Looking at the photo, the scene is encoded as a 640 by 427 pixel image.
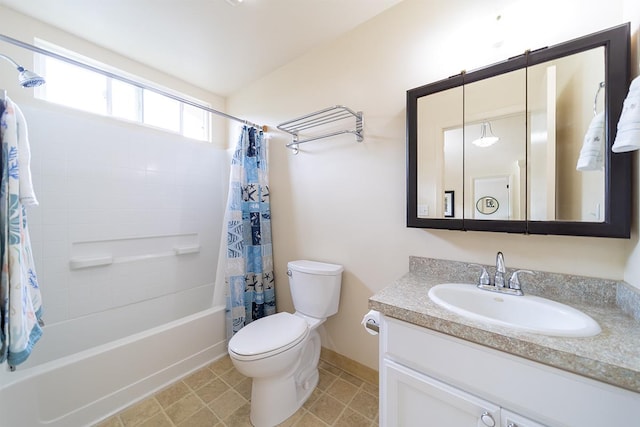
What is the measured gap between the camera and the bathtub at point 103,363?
1.14 m

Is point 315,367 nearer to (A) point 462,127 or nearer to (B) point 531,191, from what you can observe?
(B) point 531,191

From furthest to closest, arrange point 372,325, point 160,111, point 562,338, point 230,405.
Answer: point 160,111 → point 230,405 → point 372,325 → point 562,338

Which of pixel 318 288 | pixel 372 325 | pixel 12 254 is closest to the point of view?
pixel 12 254

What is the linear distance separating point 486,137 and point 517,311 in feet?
2.60

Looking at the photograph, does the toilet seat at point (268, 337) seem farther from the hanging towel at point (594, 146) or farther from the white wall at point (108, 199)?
the hanging towel at point (594, 146)

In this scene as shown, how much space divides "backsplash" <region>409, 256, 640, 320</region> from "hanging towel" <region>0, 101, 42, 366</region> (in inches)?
70.6

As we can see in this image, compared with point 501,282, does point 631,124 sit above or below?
above

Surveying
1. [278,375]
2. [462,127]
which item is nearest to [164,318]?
[278,375]

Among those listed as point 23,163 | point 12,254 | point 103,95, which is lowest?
point 12,254

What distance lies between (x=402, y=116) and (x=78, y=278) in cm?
241

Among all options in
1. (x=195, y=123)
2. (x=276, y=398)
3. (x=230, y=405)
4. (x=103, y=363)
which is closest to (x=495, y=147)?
(x=276, y=398)

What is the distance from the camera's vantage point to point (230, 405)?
139cm

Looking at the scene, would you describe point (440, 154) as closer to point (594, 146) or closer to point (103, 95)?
point (594, 146)

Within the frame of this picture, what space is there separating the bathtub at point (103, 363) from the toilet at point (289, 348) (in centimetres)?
64
